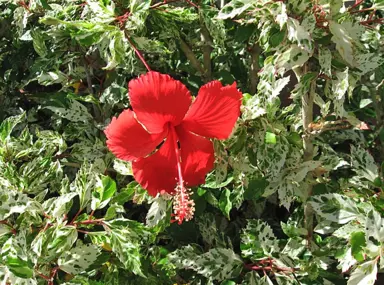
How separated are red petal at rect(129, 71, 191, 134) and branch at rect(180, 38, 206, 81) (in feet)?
2.01

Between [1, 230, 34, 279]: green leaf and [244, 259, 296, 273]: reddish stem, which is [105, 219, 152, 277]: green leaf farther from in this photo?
[244, 259, 296, 273]: reddish stem

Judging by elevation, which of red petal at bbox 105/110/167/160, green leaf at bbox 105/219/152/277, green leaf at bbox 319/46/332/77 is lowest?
green leaf at bbox 105/219/152/277

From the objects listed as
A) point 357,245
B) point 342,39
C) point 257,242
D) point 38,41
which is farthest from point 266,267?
point 38,41

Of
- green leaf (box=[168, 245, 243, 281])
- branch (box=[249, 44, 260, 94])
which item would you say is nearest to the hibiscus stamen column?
green leaf (box=[168, 245, 243, 281])

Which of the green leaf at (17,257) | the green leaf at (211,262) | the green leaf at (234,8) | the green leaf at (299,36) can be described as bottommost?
the green leaf at (211,262)

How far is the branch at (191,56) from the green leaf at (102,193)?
540mm

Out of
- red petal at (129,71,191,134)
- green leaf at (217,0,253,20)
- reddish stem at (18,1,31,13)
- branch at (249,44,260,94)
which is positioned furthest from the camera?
branch at (249,44,260,94)

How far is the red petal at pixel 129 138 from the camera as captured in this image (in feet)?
3.49

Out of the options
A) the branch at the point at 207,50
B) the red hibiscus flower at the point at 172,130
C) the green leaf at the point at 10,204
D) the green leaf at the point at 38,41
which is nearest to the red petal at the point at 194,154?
the red hibiscus flower at the point at 172,130

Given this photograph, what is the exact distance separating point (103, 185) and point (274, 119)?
42 centimetres

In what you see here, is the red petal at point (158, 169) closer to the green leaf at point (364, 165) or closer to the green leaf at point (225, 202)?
the green leaf at point (225, 202)

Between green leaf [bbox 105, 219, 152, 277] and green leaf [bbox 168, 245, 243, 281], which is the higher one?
green leaf [bbox 105, 219, 152, 277]

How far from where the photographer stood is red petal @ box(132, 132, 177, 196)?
3.69ft

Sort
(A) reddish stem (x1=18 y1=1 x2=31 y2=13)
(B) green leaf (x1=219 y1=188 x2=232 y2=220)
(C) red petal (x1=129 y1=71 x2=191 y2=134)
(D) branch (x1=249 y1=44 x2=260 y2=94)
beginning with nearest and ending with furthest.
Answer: (C) red petal (x1=129 y1=71 x2=191 y2=134)
(B) green leaf (x1=219 y1=188 x2=232 y2=220)
(A) reddish stem (x1=18 y1=1 x2=31 y2=13)
(D) branch (x1=249 y1=44 x2=260 y2=94)
